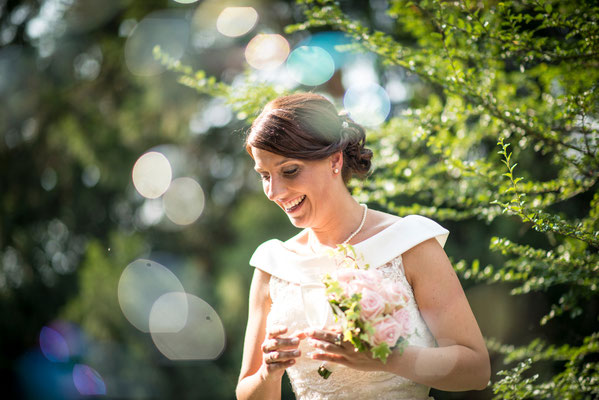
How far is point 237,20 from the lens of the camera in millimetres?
6254

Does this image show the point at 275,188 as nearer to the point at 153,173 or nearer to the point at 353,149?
the point at 353,149

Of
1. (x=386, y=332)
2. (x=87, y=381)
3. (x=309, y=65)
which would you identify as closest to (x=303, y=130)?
(x=386, y=332)

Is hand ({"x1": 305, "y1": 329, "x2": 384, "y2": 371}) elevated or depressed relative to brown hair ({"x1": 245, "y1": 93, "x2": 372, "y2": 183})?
depressed

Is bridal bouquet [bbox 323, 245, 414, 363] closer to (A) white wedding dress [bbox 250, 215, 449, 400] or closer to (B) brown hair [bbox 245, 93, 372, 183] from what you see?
(A) white wedding dress [bbox 250, 215, 449, 400]

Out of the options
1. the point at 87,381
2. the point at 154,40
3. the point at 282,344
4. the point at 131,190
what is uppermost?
the point at 282,344

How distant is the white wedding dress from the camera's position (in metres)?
2.16

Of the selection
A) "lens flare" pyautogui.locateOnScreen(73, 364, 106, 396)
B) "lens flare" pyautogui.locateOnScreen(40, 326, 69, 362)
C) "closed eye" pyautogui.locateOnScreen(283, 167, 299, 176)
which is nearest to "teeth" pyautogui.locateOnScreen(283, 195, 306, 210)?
"closed eye" pyautogui.locateOnScreen(283, 167, 299, 176)

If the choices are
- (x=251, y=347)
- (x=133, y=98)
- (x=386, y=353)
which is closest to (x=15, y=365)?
(x=133, y=98)

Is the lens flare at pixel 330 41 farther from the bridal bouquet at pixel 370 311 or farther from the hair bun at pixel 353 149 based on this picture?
the bridal bouquet at pixel 370 311

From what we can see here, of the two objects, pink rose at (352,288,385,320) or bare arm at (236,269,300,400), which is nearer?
pink rose at (352,288,385,320)

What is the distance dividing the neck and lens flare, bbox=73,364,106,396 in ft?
17.3

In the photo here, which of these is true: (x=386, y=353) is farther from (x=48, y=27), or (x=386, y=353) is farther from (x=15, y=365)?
(x=15, y=365)

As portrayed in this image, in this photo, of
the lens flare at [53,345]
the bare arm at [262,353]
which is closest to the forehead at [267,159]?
the bare arm at [262,353]

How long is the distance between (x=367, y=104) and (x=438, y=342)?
193cm
